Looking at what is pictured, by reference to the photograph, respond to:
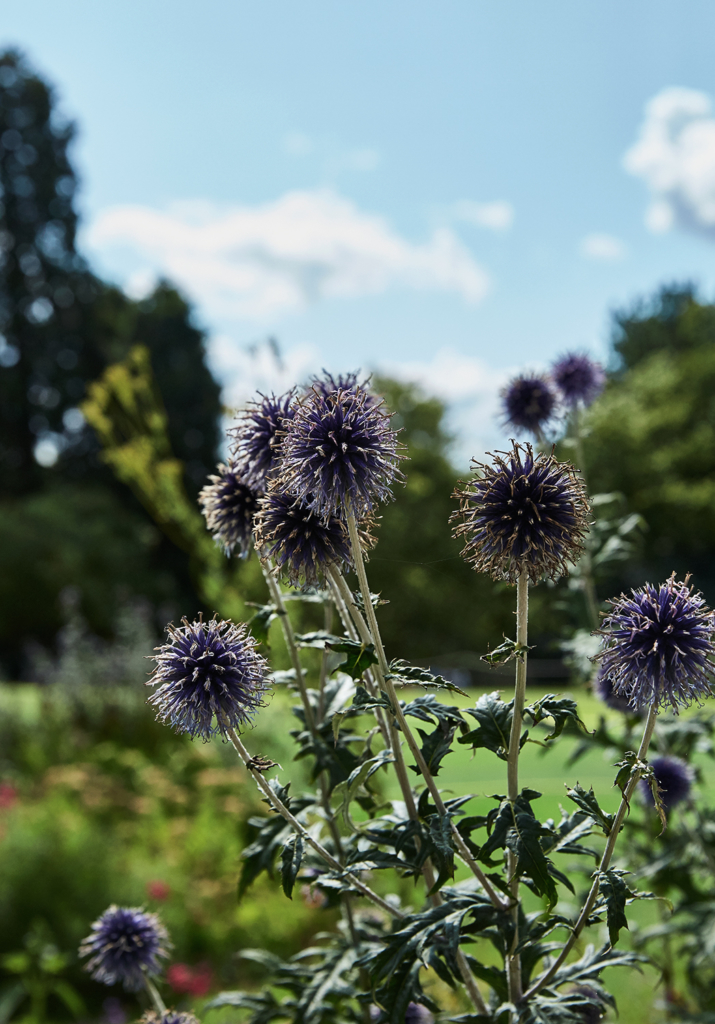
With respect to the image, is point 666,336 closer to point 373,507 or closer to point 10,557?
point 10,557

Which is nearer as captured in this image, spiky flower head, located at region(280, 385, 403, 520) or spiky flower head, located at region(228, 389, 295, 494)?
spiky flower head, located at region(280, 385, 403, 520)

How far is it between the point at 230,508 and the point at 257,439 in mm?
202

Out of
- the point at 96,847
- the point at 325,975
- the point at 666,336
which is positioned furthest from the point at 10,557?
the point at 666,336

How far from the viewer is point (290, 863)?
4.47 feet

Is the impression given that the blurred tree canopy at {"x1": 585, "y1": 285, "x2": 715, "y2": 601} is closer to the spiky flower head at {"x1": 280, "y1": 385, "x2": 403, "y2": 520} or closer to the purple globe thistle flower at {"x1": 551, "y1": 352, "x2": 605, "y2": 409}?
the purple globe thistle flower at {"x1": 551, "y1": 352, "x2": 605, "y2": 409}

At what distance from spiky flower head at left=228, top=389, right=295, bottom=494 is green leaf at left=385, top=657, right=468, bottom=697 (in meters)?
0.49

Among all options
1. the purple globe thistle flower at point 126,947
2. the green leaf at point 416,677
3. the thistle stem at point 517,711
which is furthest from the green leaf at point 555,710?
the purple globe thistle flower at point 126,947

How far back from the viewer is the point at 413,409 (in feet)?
66.0

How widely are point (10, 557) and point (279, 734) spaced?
522 inches

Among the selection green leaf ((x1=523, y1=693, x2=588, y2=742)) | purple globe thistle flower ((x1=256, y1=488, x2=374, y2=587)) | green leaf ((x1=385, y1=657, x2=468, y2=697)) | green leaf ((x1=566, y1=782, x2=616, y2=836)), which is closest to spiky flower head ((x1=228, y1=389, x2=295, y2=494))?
purple globe thistle flower ((x1=256, y1=488, x2=374, y2=587))

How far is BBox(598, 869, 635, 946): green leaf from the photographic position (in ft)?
4.25

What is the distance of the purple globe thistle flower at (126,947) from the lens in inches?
77.9

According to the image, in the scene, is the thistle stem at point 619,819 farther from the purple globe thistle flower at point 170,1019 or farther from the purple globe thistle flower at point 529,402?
Result: the purple globe thistle flower at point 529,402

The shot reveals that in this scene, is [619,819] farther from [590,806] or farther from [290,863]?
[290,863]
